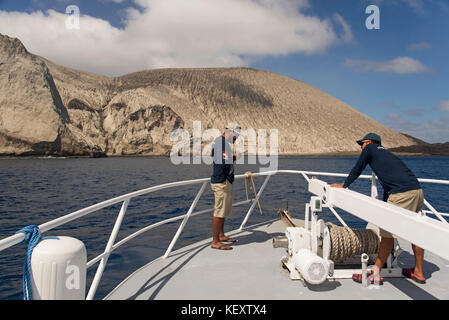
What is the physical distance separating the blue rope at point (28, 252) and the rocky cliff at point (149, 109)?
5683 centimetres

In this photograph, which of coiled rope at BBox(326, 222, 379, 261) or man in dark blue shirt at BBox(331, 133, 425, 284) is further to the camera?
coiled rope at BBox(326, 222, 379, 261)

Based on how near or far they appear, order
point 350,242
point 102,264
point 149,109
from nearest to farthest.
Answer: point 102,264
point 350,242
point 149,109

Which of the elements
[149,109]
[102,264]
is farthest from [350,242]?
[149,109]

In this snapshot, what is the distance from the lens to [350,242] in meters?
3.32

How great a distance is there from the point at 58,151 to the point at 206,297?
5903cm

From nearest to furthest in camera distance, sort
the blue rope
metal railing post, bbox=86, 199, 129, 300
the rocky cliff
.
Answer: the blue rope → metal railing post, bbox=86, 199, 129, 300 → the rocky cliff

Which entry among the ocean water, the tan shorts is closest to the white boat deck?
the tan shorts

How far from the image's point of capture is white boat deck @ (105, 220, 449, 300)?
3.06m

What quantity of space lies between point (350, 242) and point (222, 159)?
6.40 feet

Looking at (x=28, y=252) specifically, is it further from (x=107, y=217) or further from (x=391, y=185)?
(x=107, y=217)

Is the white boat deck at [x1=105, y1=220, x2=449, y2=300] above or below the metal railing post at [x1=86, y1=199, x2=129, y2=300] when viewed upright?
below

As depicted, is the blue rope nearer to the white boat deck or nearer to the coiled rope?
the white boat deck
